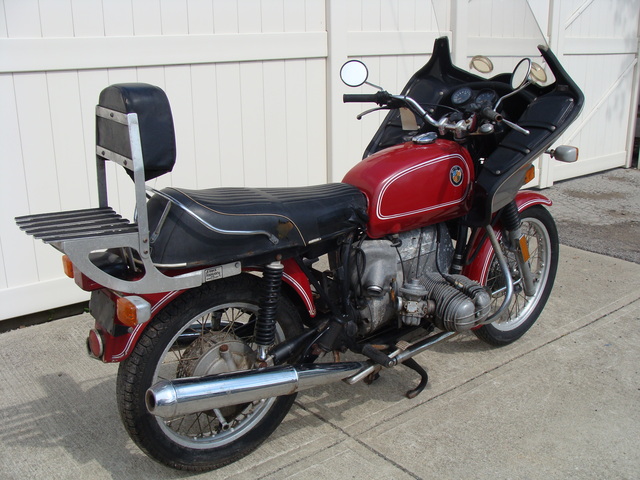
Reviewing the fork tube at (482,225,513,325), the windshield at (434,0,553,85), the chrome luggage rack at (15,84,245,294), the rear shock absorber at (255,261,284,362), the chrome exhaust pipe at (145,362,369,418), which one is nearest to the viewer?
the chrome luggage rack at (15,84,245,294)

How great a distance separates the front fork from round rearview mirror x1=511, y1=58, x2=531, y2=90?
0.63 metres

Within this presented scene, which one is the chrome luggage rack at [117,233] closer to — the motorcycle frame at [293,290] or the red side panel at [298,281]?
the motorcycle frame at [293,290]

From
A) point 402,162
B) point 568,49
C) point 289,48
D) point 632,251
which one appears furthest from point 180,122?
point 568,49

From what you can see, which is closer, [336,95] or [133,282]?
[133,282]

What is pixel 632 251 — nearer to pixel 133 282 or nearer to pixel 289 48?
pixel 289 48

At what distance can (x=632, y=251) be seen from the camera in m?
5.37

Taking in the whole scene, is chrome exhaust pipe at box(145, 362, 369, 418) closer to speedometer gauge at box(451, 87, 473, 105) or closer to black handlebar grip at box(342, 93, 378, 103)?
black handlebar grip at box(342, 93, 378, 103)

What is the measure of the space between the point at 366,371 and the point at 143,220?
1206 mm

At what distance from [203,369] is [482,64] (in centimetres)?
207

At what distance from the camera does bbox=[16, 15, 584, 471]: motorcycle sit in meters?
2.39

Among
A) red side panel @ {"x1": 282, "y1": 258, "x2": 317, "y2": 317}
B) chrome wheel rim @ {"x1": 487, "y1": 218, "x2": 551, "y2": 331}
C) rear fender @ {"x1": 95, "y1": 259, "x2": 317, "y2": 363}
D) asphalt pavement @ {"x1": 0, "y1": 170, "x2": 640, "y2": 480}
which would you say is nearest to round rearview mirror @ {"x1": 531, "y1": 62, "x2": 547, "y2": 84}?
chrome wheel rim @ {"x1": 487, "y1": 218, "x2": 551, "y2": 331}

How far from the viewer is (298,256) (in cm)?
277

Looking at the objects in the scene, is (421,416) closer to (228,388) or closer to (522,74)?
(228,388)

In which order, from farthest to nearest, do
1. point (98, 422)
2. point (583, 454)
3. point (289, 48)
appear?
1. point (289, 48)
2. point (98, 422)
3. point (583, 454)
